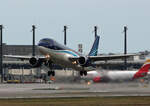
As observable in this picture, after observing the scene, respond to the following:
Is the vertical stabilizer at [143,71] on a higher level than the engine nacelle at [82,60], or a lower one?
lower

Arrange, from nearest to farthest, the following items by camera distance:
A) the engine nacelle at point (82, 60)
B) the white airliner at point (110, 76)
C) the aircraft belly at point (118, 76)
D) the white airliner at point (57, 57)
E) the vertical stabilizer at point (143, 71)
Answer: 1. the white airliner at point (57, 57)
2. the engine nacelle at point (82, 60)
3. the aircraft belly at point (118, 76)
4. the white airliner at point (110, 76)
5. the vertical stabilizer at point (143, 71)

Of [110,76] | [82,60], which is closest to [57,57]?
[82,60]

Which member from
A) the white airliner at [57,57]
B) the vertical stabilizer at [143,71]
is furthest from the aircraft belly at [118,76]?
the vertical stabilizer at [143,71]

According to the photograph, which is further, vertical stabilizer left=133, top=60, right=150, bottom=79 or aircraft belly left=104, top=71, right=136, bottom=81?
vertical stabilizer left=133, top=60, right=150, bottom=79

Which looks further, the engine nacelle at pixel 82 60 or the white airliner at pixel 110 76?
the white airliner at pixel 110 76

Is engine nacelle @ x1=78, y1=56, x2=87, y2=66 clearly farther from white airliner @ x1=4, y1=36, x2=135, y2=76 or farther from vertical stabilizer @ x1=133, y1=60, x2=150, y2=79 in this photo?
vertical stabilizer @ x1=133, y1=60, x2=150, y2=79

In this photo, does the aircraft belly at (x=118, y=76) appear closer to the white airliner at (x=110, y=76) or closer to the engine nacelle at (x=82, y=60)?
the white airliner at (x=110, y=76)

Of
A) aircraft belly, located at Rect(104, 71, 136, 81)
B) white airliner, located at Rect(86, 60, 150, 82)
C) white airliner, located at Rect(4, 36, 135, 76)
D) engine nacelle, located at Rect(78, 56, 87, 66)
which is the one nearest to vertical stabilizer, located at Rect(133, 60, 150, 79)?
white airliner, located at Rect(86, 60, 150, 82)

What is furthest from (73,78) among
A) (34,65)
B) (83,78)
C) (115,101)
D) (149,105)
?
(149,105)

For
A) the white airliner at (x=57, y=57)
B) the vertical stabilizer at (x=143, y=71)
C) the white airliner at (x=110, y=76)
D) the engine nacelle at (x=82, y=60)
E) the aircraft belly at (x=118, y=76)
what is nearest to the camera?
the white airliner at (x=57, y=57)

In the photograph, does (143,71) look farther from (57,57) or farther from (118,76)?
(57,57)

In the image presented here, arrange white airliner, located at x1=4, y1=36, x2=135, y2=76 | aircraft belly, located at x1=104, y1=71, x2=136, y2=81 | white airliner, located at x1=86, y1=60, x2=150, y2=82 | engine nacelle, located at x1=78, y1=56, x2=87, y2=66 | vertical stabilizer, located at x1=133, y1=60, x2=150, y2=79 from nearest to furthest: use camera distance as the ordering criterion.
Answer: white airliner, located at x1=4, y1=36, x2=135, y2=76
engine nacelle, located at x1=78, y1=56, x2=87, y2=66
aircraft belly, located at x1=104, y1=71, x2=136, y2=81
white airliner, located at x1=86, y1=60, x2=150, y2=82
vertical stabilizer, located at x1=133, y1=60, x2=150, y2=79

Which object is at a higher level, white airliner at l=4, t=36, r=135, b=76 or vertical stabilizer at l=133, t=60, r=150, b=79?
white airliner at l=4, t=36, r=135, b=76

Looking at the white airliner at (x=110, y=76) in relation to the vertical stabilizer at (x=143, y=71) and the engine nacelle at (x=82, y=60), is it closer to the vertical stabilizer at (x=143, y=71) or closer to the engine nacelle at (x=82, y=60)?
the engine nacelle at (x=82, y=60)
